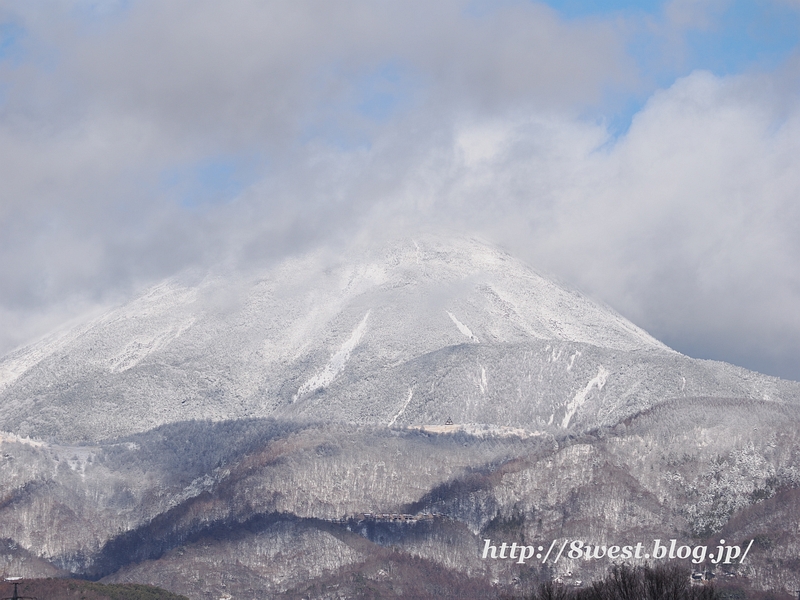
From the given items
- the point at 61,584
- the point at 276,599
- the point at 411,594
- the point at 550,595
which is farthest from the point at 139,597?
the point at 550,595

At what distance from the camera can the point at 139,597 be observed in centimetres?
17688

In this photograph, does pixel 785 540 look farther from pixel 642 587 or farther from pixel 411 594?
pixel 642 587

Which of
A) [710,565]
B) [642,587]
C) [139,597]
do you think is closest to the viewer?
[642,587]

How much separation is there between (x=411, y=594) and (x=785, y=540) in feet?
169

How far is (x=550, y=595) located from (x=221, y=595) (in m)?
91.5

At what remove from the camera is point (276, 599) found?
646 feet

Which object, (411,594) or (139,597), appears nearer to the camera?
(139,597)

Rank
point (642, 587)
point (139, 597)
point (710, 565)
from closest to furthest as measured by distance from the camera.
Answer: point (642, 587), point (139, 597), point (710, 565)

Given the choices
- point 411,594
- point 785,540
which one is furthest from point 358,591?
point 785,540

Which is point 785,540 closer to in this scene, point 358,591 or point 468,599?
point 468,599

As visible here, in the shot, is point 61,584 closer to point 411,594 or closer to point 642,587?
point 411,594

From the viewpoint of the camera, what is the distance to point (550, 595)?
4621 inches

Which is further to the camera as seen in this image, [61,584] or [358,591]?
[358,591]

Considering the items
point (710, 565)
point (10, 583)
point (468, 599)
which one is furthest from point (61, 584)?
point (710, 565)
